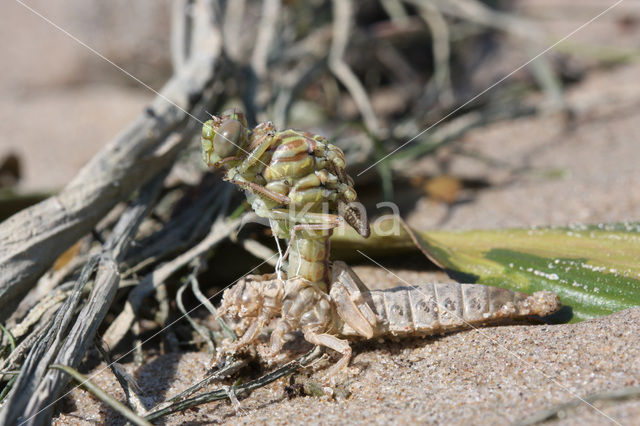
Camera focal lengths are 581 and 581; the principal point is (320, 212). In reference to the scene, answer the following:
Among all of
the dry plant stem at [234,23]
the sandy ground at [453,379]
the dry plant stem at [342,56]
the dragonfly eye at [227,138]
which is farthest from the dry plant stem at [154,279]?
the dry plant stem at [234,23]

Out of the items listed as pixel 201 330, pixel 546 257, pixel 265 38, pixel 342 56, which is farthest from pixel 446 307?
pixel 342 56

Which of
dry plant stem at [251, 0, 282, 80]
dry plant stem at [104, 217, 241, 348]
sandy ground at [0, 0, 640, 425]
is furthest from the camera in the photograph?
dry plant stem at [251, 0, 282, 80]

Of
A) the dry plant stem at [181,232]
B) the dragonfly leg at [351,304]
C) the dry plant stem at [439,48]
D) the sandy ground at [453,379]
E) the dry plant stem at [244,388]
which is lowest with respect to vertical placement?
the sandy ground at [453,379]

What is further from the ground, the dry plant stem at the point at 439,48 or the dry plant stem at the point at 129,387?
the dry plant stem at the point at 439,48

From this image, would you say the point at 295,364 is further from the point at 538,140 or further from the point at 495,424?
the point at 538,140

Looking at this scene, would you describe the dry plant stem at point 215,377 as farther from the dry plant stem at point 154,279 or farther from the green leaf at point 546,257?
the green leaf at point 546,257

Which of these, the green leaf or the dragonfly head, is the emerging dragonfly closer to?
the dragonfly head

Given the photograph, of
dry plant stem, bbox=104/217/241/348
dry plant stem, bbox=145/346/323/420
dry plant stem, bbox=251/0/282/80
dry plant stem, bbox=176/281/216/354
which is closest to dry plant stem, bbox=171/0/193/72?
dry plant stem, bbox=251/0/282/80

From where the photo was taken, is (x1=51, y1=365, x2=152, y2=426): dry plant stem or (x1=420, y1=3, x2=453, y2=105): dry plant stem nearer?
(x1=51, y1=365, x2=152, y2=426): dry plant stem
